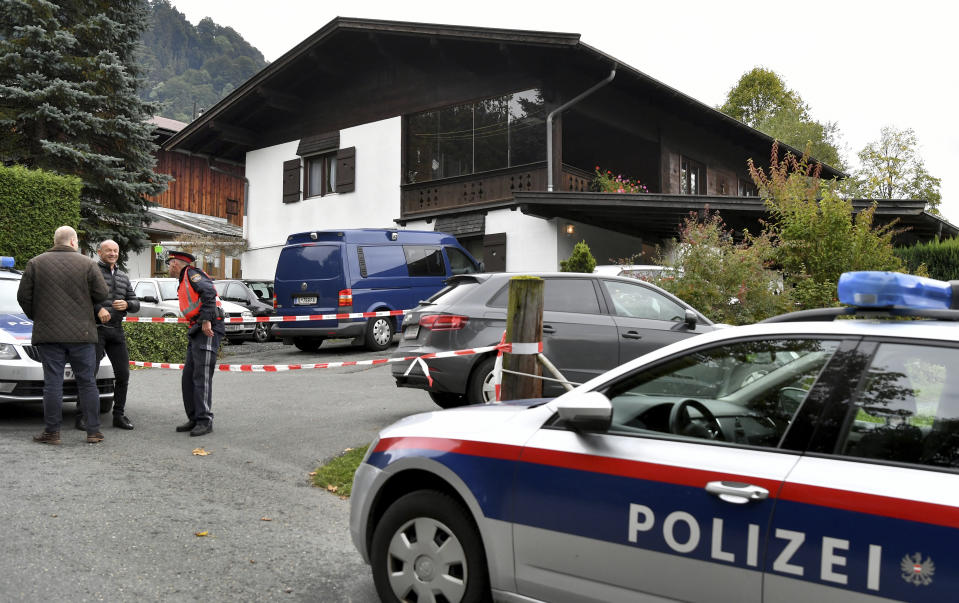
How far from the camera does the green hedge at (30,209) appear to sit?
49.1ft

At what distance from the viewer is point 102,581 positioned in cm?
375

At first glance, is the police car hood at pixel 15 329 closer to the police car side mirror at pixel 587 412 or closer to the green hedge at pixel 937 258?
the police car side mirror at pixel 587 412

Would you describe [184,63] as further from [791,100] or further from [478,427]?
[478,427]

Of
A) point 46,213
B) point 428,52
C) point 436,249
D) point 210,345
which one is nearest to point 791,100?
point 428,52

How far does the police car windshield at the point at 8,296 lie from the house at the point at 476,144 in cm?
994

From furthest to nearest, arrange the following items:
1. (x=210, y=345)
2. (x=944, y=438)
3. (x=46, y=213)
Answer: (x=46, y=213), (x=210, y=345), (x=944, y=438)

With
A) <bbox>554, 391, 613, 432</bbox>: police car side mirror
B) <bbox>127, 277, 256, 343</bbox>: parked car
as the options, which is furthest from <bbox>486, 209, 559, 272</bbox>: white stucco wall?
<bbox>554, 391, 613, 432</bbox>: police car side mirror

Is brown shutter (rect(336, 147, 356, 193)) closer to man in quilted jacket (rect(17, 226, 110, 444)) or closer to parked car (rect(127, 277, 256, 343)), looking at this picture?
parked car (rect(127, 277, 256, 343))

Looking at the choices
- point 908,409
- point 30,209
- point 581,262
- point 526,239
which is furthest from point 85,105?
point 908,409

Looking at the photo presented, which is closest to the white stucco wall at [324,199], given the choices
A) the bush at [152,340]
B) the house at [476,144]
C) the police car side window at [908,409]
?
the house at [476,144]

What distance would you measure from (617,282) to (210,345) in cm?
408

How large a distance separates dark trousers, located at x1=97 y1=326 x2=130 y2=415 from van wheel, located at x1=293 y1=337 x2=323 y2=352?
7.24 m

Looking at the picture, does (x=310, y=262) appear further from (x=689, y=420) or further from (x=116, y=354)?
(x=689, y=420)

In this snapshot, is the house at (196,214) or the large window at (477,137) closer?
the large window at (477,137)
